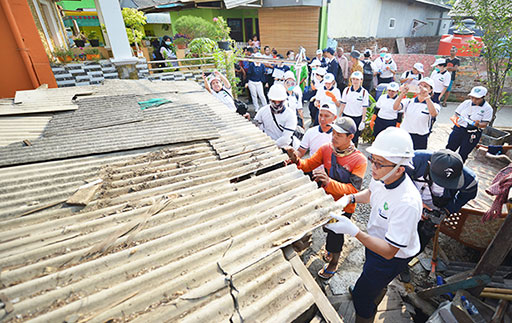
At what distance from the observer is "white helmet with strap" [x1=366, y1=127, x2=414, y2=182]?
7.96 feet

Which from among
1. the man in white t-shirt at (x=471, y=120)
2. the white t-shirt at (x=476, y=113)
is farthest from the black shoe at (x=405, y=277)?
the white t-shirt at (x=476, y=113)

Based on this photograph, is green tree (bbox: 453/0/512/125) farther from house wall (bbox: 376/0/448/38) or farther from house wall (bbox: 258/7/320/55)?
house wall (bbox: 376/0/448/38)

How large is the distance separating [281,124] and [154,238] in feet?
11.5

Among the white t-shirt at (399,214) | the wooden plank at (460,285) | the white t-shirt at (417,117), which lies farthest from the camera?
the white t-shirt at (417,117)

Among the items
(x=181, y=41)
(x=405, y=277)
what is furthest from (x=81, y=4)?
(x=405, y=277)

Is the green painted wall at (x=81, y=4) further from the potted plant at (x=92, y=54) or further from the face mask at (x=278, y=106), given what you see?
the face mask at (x=278, y=106)

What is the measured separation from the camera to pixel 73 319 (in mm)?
1321

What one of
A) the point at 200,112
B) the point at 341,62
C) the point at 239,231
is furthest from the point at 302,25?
the point at 239,231

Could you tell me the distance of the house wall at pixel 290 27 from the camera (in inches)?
574

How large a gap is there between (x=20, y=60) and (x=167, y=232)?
744cm

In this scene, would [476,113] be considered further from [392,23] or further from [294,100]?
[392,23]

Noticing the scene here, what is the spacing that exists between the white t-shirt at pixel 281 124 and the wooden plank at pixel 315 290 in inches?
115

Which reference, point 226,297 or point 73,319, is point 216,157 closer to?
point 226,297

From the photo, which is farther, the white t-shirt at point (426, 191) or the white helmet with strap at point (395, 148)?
the white t-shirt at point (426, 191)
